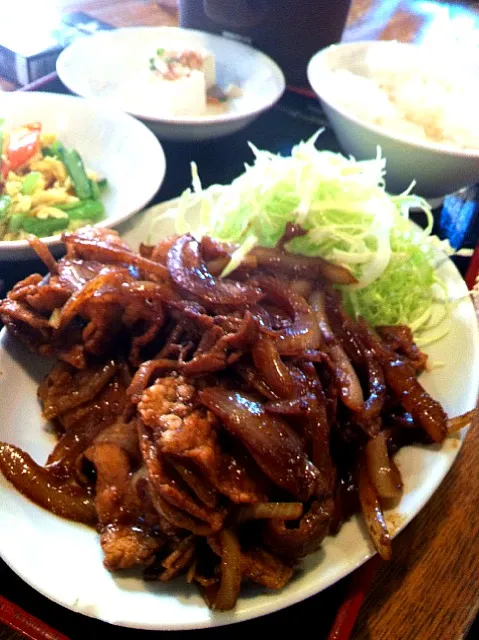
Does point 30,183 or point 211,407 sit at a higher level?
point 211,407

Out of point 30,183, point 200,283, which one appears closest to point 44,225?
point 30,183

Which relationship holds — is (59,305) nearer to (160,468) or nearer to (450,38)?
(160,468)

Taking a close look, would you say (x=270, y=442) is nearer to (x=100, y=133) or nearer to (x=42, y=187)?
(x=42, y=187)

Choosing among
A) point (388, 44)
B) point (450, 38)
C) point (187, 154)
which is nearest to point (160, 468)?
point (187, 154)

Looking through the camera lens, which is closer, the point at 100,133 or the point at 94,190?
the point at 94,190

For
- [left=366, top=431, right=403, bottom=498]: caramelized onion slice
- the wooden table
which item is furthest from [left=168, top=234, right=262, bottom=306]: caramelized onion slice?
the wooden table

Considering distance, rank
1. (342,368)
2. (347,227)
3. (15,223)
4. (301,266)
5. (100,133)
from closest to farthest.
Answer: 1. (342,368)
2. (301,266)
3. (347,227)
4. (15,223)
5. (100,133)
